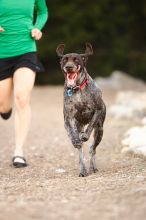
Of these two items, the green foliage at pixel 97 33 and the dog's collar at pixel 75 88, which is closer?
the dog's collar at pixel 75 88

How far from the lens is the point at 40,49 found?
18359 mm

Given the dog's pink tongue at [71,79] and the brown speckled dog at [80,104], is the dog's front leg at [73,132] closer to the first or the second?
the brown speckled dog at [80,104]

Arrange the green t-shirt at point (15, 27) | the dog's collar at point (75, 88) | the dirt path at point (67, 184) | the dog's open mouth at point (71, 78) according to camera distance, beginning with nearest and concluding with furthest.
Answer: the dirt path at point (67, 184) < the dog's open mouth at point (71, 78) < the dog's collar at point (75, 88) < the green t-shirt at point (15, 27)

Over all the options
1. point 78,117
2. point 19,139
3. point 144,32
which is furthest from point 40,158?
point 144,32

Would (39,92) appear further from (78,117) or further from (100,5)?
(78,117)

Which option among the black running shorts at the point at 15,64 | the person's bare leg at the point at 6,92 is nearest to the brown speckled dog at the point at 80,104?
the black running shorts at the point at 15,64

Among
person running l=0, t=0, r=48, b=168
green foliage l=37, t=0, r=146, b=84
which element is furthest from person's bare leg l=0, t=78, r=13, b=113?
green foliage l=37, t=0, r=146, b=84

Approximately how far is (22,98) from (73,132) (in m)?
1.08

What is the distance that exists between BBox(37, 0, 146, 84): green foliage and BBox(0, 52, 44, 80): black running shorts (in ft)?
35.0

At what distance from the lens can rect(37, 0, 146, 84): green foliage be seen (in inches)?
716

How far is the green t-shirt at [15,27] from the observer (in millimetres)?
7355

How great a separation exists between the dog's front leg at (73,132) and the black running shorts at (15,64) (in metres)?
1.05

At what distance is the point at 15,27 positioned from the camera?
739 centimetres

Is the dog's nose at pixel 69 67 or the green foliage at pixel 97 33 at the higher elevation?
the green foliage at pixel 97 33
